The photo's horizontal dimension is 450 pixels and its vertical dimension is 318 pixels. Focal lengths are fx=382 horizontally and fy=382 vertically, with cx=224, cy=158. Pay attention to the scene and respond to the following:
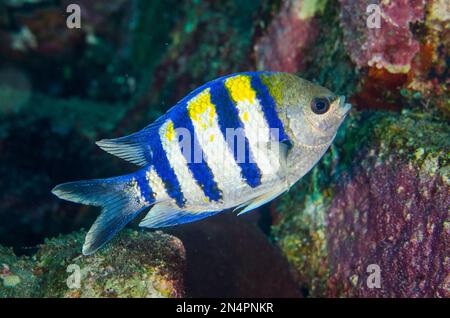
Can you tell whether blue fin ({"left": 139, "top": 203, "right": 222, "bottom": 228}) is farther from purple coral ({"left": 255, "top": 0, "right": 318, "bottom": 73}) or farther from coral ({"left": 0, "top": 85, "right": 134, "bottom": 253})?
coral ({"left": 0, "top": 85, "right": 134, "bottom": 253})

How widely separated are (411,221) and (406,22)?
74.6 inches

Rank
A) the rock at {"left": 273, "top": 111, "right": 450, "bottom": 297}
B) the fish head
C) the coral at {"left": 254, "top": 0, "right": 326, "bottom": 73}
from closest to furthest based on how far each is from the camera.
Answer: the fish head, the rock at {"left": 273, "top": 111, "right": 450, "bottom": 297}, the coral at {"left": 254, "top": 0, "right": 326, "bottom": 73}

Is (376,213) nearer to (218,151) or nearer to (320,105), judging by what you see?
(320,105)

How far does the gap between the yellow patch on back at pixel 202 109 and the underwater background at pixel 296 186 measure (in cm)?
86

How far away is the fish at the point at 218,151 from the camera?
227 centimetres

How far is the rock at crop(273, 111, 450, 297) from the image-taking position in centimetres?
280

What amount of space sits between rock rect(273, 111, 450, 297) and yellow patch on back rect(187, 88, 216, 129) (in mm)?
1717

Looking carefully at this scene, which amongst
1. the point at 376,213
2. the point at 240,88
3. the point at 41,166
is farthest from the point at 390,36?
the point at 41,166

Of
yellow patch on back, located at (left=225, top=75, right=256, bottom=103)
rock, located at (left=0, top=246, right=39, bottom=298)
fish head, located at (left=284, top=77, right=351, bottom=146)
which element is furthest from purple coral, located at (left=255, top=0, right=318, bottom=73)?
rock, located at (left=0, top=246, right=39, bottom=298)

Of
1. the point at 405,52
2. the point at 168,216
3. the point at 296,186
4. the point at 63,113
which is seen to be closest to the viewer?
the point at 168,216

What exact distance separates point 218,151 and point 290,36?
293 cm

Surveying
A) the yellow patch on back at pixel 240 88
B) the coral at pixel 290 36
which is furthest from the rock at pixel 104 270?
the coral at pixel 290 36

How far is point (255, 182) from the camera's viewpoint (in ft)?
7.66

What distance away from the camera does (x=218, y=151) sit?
2248 millimetres
